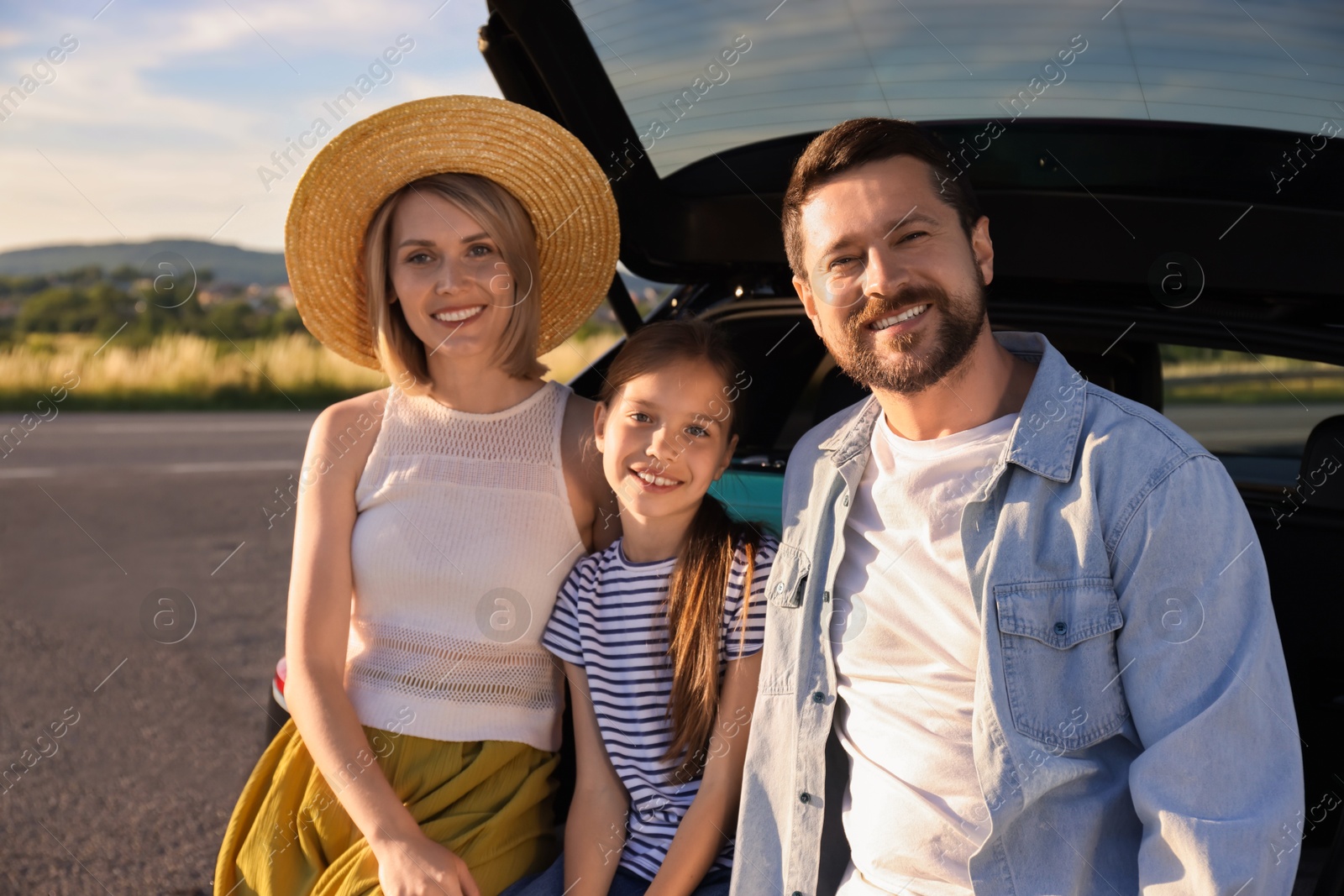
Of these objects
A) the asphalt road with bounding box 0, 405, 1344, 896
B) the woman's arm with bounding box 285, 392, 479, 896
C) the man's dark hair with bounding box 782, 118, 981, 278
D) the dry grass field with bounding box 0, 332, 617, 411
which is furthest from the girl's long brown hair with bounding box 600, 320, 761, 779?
the dry grass field with bounding box 0, 332, 617, 411

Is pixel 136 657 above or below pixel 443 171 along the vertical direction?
below

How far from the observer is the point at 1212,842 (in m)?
1.42

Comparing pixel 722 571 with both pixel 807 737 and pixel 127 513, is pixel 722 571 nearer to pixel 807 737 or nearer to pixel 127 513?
pixel 807 737

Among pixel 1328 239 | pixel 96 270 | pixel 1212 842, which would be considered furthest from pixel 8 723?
pixel 96 270

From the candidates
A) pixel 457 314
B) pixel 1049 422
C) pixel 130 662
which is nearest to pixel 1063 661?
pixel 1049 422

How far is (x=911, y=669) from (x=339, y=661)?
109 cm

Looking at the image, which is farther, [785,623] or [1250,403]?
[1250,403]

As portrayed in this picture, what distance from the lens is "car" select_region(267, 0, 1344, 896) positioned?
1948mm

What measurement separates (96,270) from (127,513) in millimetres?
13665

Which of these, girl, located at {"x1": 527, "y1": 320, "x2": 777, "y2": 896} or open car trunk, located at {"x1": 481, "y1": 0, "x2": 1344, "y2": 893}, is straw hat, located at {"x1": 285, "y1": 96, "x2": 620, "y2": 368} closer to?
open car trunk, located at {"x1": 481, "y1": 0, "x2": 1344, "y2": 893}

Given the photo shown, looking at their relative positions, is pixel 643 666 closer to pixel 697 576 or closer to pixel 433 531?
pixel 697 576

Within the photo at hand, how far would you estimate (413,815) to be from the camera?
199cm

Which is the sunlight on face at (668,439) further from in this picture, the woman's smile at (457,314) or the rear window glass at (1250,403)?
the rear window glass at (1250,403)

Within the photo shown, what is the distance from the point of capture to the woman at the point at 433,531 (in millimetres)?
1999
